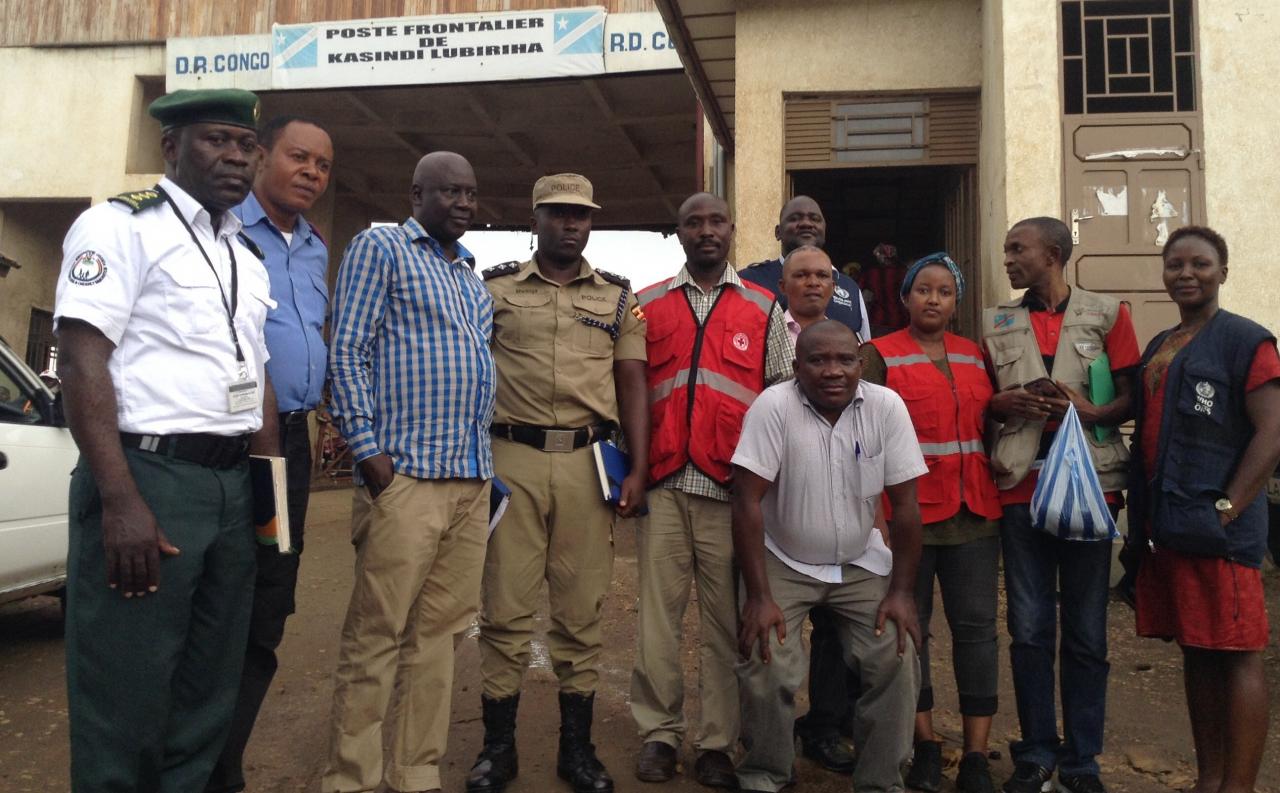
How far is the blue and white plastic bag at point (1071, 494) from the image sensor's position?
9.34 feet

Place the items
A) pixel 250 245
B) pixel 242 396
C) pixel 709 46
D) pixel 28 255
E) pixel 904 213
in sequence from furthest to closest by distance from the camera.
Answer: pixel 28 255 < pixel 904 213 < pixel 709 46 < pixel 250 245 < pixel 242 396

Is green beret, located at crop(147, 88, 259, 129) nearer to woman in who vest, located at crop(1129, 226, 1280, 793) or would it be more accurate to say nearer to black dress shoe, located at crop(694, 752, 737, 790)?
black dress shoe, located at crop(694, 752, 737, 790)

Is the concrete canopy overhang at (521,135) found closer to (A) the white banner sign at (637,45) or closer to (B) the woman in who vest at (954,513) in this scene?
(A) the white banner sign at (637,45)

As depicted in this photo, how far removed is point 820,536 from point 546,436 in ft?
3.13

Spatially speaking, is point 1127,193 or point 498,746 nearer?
point 498,746

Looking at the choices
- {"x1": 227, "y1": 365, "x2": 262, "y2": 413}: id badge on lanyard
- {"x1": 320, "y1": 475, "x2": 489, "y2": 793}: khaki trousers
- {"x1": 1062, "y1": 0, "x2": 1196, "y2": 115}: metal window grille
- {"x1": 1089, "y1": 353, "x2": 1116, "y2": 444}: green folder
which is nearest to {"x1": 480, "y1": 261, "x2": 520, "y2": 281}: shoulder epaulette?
{"x1": 320, "y1": 475, "x2": 489, "y2": 793}: khaki trousers

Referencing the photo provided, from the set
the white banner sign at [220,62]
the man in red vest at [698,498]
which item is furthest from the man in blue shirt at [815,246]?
the white banner sign at [220,62]

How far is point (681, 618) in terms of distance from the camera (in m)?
3.17

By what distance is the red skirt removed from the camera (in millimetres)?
2719

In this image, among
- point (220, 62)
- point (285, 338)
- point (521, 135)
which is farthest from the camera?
point (521, 135)

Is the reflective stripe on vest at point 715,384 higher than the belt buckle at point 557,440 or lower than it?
higher

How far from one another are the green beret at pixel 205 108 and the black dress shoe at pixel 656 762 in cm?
230

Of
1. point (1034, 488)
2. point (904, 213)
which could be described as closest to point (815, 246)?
point (1034, 488)

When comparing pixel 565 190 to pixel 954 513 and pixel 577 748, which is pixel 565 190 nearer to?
pixel 954 513
